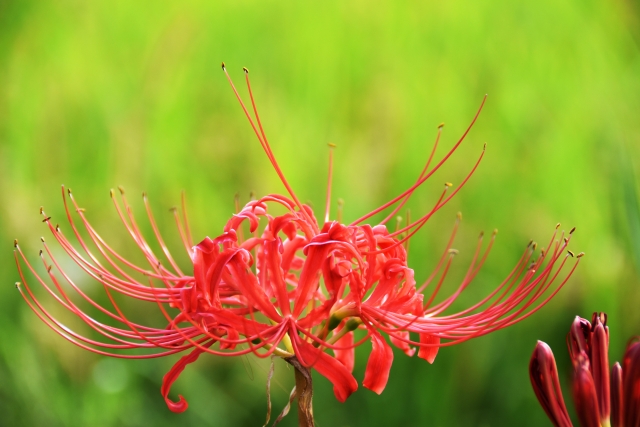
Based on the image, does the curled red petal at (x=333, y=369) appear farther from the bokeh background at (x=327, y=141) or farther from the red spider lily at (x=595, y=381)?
the bokeh background at (x=327, y=141)

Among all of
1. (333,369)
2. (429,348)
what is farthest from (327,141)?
(333,369)

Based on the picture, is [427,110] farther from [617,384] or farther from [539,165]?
[617,384]

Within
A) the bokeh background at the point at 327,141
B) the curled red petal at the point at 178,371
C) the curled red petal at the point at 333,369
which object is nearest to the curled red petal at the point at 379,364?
the curled red petal at the point at 333,369

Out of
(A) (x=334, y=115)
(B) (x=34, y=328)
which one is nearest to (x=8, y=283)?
(B) (x=34, y=328)

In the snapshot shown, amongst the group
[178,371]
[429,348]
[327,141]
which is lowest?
[178,371]

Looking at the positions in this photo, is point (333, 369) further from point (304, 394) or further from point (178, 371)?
point (178, 371)

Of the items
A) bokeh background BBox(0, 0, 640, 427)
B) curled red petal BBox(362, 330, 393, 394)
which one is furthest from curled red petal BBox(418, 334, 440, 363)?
bokeh background BBox(0, 0, 640, 427)

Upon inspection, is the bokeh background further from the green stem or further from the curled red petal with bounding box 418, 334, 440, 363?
the green stem
